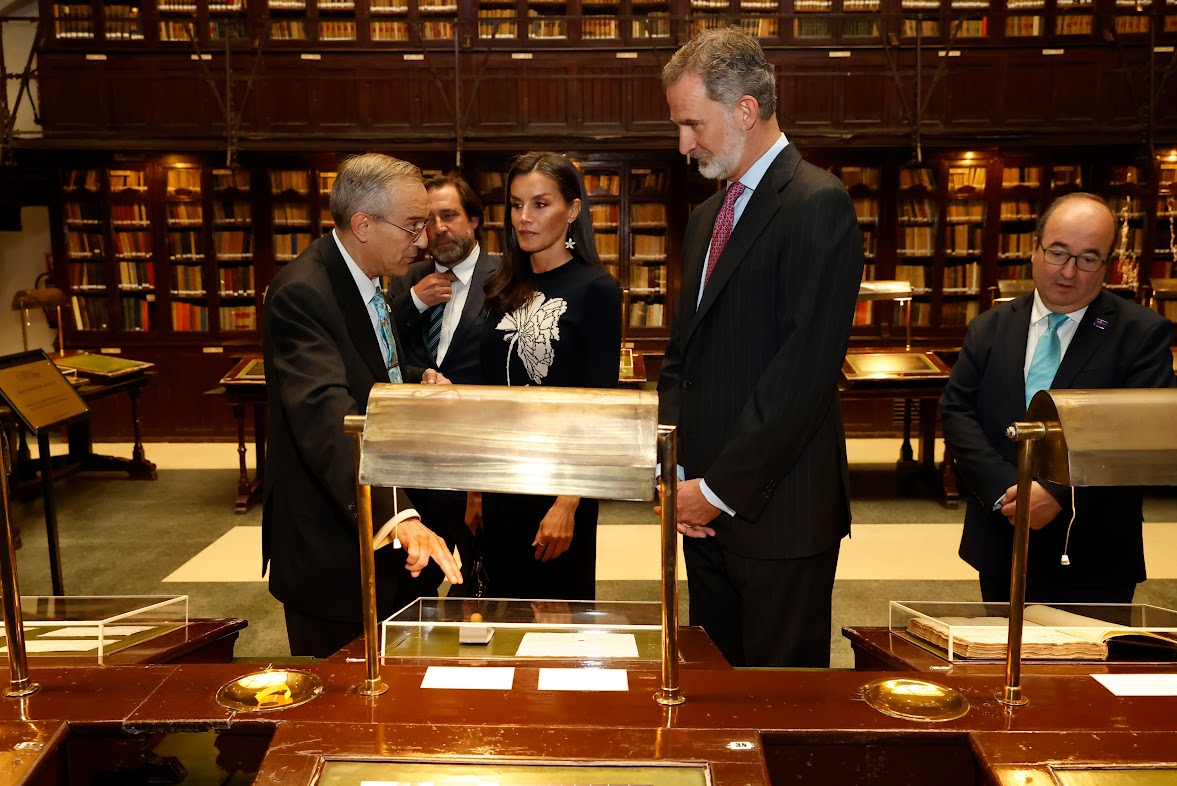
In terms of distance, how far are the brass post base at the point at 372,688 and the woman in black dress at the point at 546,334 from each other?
120 cm

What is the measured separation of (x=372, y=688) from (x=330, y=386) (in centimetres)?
70

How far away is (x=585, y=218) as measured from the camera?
265 centimetres

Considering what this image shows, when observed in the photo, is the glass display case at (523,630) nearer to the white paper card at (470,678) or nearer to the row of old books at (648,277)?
the white paper card at (470,678)

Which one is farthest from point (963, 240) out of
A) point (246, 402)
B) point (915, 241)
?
point (246, 402)

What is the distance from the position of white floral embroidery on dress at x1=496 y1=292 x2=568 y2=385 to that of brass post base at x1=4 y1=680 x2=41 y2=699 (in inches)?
57.4

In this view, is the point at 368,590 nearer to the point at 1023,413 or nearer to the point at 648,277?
the point at 1023,413

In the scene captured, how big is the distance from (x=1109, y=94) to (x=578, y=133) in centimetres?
509

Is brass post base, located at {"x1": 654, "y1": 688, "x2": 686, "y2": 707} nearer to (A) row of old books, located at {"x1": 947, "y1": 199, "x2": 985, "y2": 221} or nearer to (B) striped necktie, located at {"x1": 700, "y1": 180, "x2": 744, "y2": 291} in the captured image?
(B) striped necktie, located at {"x1": 700, "y1": 180, "x2": 744, "y2": 291}

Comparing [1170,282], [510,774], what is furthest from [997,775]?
[1170,282]

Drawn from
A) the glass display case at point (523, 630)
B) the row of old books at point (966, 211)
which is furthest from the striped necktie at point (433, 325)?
the row of old books at point (966, 211)

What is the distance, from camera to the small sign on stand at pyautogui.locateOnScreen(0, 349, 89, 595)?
400 centimetres

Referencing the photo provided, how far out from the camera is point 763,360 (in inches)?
74.5

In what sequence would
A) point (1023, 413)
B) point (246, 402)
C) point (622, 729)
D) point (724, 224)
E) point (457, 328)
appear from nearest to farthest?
point (622, 729) → point (724, 224) → point (1023, 413) → point (457, 328) → point (246, 402)

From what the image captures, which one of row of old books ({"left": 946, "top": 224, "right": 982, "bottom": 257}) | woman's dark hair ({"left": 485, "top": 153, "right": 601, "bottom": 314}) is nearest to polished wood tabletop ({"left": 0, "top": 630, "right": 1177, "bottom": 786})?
woman's dark hair ({"left": 485, "top": 153, "right": 601, "bottom": 314})
